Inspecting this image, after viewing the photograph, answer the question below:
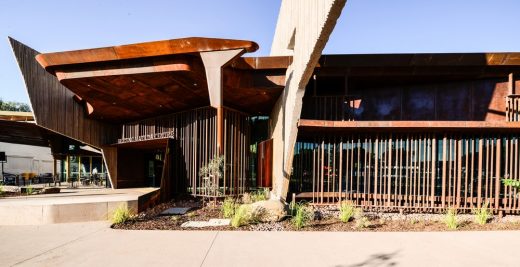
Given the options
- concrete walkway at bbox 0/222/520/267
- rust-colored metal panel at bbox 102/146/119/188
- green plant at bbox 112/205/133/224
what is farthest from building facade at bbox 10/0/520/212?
rust-colored metal panel at bbox 102/146/119/188

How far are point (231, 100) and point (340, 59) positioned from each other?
16.1ft

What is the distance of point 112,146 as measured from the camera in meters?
19.0

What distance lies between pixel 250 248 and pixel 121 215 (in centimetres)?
419

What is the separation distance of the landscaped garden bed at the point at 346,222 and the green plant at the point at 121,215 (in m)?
0.09

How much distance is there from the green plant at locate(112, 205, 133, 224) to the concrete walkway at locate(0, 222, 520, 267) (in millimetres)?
453

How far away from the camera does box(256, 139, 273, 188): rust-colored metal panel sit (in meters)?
12.4

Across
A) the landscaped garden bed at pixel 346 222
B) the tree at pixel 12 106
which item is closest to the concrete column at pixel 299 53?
the landscaped garden bed at pixel 346 222

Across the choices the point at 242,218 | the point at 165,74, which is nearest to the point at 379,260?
the point at 242,218

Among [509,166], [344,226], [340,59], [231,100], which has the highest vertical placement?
[340,59]

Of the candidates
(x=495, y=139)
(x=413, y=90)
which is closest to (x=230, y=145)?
(x=413, y=90)

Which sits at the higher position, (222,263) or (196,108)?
(196,108)

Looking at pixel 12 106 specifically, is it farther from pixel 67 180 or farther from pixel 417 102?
pixel 417 102

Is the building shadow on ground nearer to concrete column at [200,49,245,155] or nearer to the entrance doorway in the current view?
concrete column at [200,49,245,155]

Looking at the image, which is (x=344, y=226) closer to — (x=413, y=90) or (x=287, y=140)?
(x=287, y=140)
